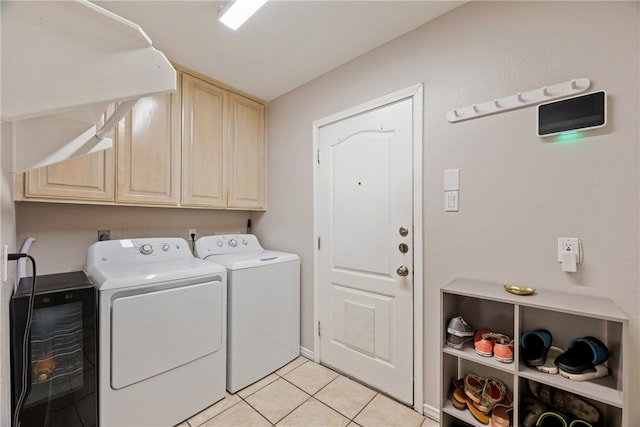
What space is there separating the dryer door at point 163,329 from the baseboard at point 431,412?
1399mm

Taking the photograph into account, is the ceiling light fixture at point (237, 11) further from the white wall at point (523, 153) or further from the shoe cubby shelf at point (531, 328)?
the shoe cubby shelf at point (531, 328)

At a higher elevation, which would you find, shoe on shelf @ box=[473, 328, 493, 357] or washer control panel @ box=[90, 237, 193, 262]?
washer control panel @ box=[90, 237, 193, 262]

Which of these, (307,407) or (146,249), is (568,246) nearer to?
(307,407)

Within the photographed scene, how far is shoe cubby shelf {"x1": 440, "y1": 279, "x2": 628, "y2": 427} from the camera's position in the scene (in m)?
1.04

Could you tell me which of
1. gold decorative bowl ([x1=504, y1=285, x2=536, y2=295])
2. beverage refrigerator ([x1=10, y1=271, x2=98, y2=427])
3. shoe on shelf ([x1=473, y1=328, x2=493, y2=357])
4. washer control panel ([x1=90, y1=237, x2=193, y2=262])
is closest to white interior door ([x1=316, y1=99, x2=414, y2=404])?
shoe on shelf ([x1=473, y1=328, x2=493, y2=357])

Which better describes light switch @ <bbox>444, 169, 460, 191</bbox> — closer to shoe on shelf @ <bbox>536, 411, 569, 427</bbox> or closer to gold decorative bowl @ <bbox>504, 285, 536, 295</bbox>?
gold decorative bowl @ <bbox>504, 285, 536, 295</bbox>

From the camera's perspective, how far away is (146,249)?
195cm

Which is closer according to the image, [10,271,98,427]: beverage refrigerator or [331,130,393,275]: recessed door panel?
[10,271,98,427]: beverage refrigerator

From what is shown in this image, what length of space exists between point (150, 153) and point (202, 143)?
0.42 m

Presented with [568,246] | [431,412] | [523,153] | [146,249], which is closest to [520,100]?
[523,153]

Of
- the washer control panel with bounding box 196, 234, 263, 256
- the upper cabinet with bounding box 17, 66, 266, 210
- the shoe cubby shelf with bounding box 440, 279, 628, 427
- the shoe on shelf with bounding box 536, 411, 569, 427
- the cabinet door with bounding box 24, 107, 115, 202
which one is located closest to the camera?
the shoe cubby shelf with bounding box 440, 279, 628, 427

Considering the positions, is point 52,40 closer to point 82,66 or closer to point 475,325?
point 82,66

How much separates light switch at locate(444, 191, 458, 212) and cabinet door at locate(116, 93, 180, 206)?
1976 millimetres

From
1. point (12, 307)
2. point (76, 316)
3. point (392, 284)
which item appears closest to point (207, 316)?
point (76, 316)
